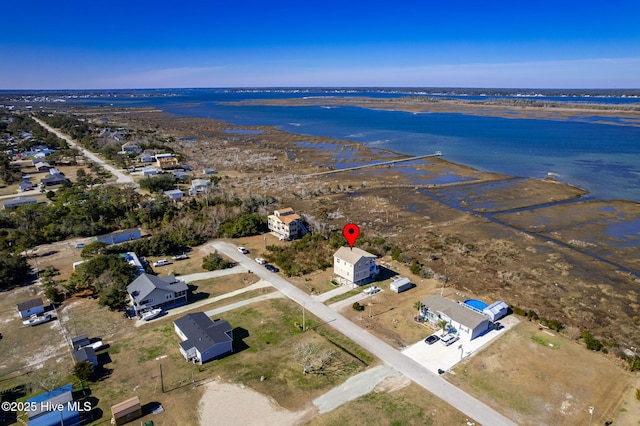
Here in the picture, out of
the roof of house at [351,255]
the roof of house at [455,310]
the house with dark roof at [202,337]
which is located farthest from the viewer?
the roof of house at [351,255]

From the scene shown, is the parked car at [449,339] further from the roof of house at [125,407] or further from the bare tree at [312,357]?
the roof of house at [125,407]

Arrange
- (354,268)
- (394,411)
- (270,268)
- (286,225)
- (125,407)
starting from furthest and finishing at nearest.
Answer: (286,225) → (270,268) → (354,268) → (394,411) → (125,407)

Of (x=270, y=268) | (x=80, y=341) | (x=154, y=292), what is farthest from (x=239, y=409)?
(x=270, y=268)

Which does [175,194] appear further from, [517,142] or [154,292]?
[517,142]

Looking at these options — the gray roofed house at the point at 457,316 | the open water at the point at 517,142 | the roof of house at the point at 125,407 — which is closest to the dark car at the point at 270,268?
the gray roofed house at the point at 457,316

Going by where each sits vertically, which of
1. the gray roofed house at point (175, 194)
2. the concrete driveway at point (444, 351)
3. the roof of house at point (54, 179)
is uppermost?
the roof of house at point (54, 179)

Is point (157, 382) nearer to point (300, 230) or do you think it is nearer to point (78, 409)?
point (78, 409)
